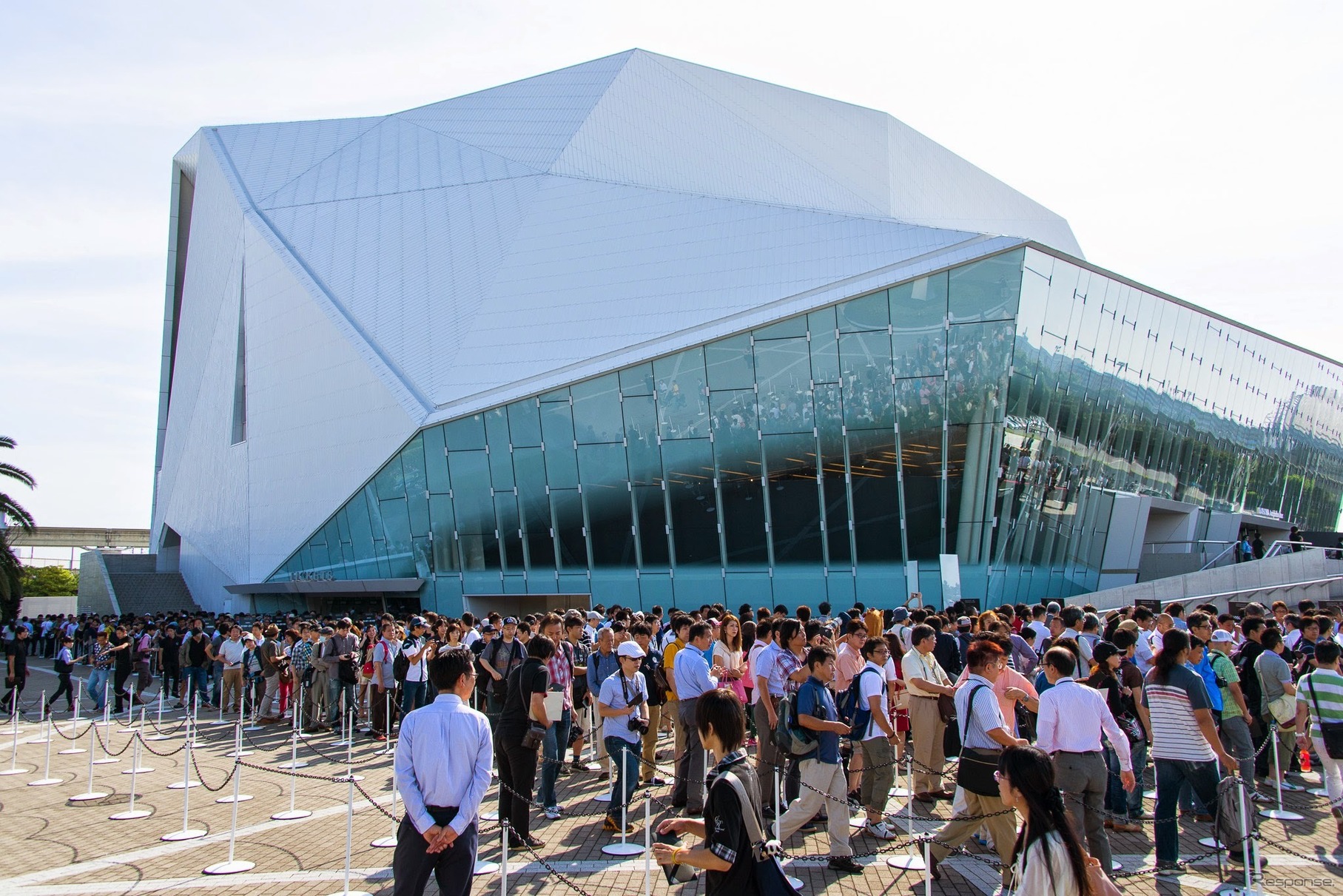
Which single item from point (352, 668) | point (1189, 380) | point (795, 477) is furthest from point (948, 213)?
point (352, 668)

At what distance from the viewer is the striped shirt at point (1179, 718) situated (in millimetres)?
7805

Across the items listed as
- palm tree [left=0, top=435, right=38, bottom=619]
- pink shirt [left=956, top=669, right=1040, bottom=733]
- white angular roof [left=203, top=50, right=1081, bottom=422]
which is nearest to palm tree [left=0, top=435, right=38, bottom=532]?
palm tree [left=0, top=435, right=38, bottom=619]

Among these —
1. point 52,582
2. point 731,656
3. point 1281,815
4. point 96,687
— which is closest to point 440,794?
point 731,656

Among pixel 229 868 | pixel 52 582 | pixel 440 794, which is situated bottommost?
pixel 52 582

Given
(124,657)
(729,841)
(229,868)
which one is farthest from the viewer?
(124,657)

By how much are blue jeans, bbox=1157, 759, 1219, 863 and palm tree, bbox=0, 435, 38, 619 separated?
35.6m

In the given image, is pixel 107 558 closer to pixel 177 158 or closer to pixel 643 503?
pixel 177 158

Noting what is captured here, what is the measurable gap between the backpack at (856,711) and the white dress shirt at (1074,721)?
5.88ft

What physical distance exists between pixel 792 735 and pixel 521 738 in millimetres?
2329

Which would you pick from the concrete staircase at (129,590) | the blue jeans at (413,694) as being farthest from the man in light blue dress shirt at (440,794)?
the concrete staircase at (129,590)

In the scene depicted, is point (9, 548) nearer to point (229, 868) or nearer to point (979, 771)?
point (229, 868)

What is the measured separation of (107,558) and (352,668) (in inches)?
1370

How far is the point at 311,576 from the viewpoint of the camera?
32688 millimetres

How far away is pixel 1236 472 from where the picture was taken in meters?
36.4
